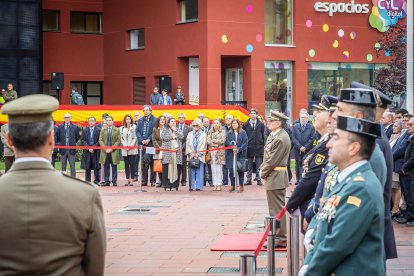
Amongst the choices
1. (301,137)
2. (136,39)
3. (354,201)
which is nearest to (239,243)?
(354,201)

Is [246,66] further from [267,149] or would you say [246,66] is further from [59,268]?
[59,268]

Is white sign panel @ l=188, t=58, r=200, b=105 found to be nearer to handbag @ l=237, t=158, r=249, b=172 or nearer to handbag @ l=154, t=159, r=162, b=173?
handbag @ l=154, t=159, r=162, b=173

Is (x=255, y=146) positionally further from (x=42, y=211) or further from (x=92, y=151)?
(x=42, y=211)

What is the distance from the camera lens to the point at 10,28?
39000mm

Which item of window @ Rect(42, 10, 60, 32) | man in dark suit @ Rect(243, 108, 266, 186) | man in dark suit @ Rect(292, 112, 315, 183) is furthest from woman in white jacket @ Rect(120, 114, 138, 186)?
window @ Rect(42, 10, 60, 32)

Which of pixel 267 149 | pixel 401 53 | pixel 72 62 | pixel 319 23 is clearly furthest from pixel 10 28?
pixel 267 149

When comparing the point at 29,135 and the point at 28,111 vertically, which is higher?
the point at 28,111

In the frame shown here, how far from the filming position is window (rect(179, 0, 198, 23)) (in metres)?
39.8

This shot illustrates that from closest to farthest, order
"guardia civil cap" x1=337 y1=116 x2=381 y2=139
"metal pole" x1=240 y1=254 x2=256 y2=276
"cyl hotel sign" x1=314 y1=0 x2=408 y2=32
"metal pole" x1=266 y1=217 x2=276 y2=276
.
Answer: "guardia civil cap" x1=337 y1=116 x2=381 y2=139 < "metal pole" x1=240 y1=254 x2=256 y2=276 < "metal pole" x1=266 y1=217 x2=276 y2=276 < "cyl hotel sign" x1=314 y1=0 x2=408 y2=32

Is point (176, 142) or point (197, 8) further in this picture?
point (197, 8)

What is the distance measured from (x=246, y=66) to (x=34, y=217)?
3580 centimetres

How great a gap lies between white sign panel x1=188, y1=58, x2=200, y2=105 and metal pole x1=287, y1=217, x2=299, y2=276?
3038 cm

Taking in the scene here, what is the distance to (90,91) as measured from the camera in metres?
46.5

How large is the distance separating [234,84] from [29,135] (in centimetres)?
3646
